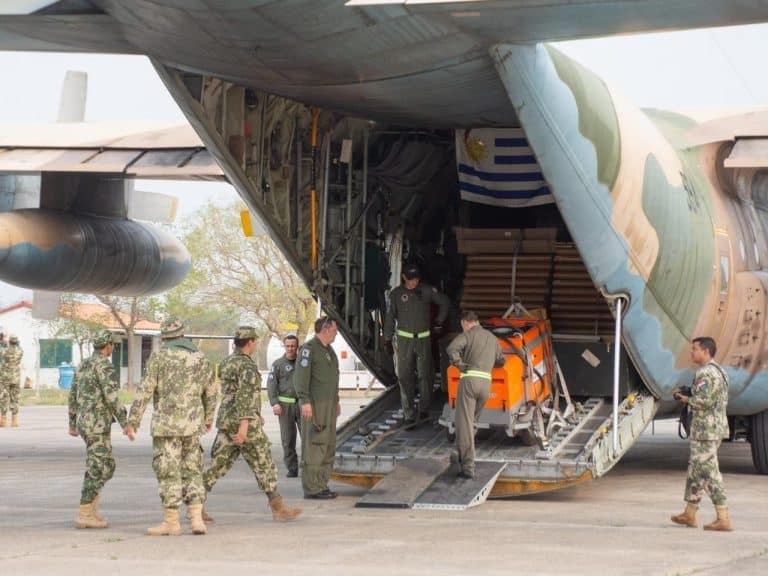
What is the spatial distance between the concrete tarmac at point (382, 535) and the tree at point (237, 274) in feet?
127

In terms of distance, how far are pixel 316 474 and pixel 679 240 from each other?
409 centimetres

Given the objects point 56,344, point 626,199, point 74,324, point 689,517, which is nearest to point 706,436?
point 689,517

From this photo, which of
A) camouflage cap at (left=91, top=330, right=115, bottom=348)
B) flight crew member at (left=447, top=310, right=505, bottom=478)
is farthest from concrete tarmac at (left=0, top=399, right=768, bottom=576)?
camouflage cap at (left=91, top=330, right=115, bottom=348)

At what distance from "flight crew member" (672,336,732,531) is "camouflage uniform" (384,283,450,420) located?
3792mm

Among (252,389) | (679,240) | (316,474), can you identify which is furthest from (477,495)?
(679,240)

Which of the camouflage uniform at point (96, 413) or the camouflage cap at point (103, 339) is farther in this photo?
the camouflage cap at point (103, 339)

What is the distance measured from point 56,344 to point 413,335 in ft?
182

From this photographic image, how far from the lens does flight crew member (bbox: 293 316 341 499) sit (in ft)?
39.7

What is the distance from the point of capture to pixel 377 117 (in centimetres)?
1305

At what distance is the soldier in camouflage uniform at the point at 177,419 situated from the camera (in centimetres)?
978

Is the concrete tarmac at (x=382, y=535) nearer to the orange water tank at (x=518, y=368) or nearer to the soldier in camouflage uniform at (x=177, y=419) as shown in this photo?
the soldier in camouflage uniform at (x=177, y=419)

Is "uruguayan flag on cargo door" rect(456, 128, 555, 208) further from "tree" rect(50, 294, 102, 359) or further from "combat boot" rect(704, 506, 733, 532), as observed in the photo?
"tree" rect(50, 294, 102, 359)

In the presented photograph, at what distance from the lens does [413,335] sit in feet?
45.4

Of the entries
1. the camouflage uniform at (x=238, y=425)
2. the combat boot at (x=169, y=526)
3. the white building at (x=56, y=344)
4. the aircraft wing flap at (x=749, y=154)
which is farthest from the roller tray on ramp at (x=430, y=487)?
the white building at (x=56, y=344)
